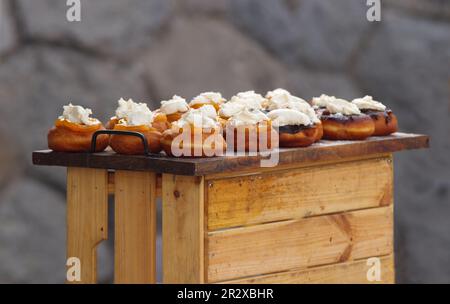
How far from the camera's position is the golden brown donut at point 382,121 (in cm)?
371

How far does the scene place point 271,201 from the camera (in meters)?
3.34

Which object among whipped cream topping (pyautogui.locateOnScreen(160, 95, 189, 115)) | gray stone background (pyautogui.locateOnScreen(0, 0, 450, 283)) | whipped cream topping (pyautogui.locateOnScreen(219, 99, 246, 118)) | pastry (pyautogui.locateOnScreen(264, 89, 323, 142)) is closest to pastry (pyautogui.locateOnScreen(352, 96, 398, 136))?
pastry (pyautogui.locateOnScreen(264, 89, 323, 142))

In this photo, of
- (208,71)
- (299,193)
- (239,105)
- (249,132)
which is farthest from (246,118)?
(208,71)

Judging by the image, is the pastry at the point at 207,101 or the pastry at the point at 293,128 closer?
the pastry at the point at 293,128

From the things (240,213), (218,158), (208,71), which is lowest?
(240,213)

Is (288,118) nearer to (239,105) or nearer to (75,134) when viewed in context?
(239,105)

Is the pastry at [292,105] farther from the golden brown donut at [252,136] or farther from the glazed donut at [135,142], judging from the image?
the glazed donut at [135,142]

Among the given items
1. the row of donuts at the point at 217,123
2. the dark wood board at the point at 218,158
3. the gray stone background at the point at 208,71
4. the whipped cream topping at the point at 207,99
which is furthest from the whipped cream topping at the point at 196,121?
the gray stone background at the point at 208,71

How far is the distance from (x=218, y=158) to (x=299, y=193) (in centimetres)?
40

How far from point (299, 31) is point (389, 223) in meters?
1.61

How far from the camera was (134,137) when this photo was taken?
3.22 metres

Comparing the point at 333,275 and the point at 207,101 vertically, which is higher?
the point at 207,101

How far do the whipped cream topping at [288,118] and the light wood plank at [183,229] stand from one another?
1.26 ft

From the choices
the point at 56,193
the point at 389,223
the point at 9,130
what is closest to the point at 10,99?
the point at 9,130
